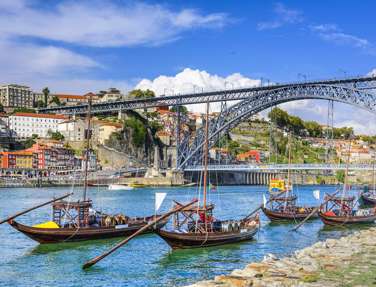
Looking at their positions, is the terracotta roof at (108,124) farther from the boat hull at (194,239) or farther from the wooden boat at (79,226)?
the boat hull at (194,239)

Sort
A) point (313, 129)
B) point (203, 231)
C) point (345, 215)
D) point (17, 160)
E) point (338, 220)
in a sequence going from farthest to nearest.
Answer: point (313, 129), point (17, 160), point (345, 215), point (338, 220), point (203, 231)

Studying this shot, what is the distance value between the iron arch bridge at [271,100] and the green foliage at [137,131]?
56.4ft

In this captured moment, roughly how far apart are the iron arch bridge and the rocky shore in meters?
39.9

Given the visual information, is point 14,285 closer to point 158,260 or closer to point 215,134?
point 158,260

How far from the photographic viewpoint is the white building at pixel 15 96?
124125 millimetres

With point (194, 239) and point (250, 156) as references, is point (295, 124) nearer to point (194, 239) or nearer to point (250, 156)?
point (250, 156)

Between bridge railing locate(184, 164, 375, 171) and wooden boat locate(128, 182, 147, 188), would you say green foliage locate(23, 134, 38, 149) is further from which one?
bridge railing locate(184, 164, 375, 171)

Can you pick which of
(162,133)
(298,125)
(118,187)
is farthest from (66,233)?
(298,125)

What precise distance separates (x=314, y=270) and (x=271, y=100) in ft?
176

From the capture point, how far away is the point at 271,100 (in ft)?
220

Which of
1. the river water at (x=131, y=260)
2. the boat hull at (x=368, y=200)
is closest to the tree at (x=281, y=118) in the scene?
the boat hull at (x=368, y=200)

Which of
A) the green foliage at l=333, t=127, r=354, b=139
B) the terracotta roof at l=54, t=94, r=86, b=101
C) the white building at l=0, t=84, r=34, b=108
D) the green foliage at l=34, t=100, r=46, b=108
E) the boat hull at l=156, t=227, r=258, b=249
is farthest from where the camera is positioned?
the green foliage at l=333, t=127, r=354, b=139

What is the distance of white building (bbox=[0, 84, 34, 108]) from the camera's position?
124m

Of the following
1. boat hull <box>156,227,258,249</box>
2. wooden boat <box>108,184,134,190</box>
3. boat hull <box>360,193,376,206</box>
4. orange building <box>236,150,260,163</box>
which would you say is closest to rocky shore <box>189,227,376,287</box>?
boat hull <box>156,227,258,249</box>
